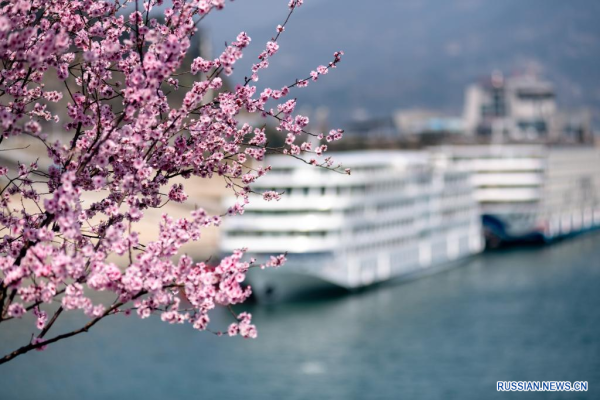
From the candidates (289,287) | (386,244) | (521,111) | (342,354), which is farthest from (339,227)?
(521,111)

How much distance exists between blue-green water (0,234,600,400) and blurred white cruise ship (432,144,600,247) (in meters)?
27.5

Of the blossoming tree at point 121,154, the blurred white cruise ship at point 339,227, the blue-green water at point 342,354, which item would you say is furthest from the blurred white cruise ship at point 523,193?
the blossoming tree at point 121,154

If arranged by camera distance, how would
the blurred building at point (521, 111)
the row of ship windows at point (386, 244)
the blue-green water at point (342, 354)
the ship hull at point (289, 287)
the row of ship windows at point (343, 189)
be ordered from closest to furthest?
the blue-green water at point (342, 354), the ship hull at point (289, 287), the row of ship windows at point (343, 189), the row of ship windows at point (386, 244), the blurred building at point (521, 111)

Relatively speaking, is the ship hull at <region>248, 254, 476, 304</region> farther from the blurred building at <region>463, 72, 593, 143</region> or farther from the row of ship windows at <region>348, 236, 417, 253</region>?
the blurred building at <region>463, 72, 593, 143</region>

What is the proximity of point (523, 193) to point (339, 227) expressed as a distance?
114 feet

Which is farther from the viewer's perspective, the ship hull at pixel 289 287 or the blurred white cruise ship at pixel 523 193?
the blurred white cruise ship at pixel 523 193

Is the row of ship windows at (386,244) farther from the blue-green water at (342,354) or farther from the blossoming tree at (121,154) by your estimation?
the blossoming tree at (121,154)

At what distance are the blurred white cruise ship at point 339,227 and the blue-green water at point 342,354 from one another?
150 centimetres

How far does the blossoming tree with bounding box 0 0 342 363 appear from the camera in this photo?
487 cm

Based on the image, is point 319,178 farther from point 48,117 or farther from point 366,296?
point 48,117

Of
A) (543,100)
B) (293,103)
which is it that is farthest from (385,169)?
(543,100)

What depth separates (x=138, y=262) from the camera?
5027mm

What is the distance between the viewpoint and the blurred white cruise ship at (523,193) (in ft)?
226

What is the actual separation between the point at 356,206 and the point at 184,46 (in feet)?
127
